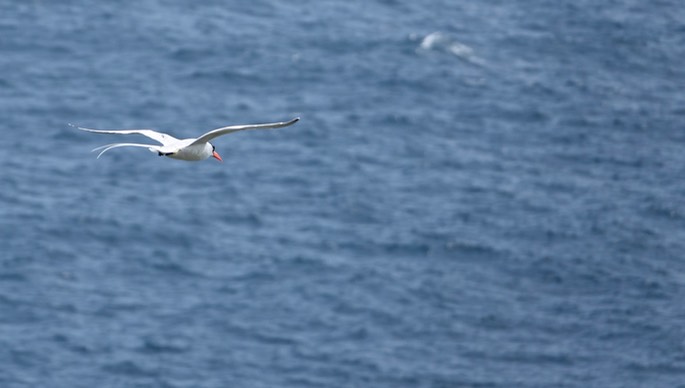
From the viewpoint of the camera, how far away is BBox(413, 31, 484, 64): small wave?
4872 inches

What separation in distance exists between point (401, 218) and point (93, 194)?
81.6 ft

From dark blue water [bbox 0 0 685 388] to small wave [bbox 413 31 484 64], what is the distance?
0.79 feet

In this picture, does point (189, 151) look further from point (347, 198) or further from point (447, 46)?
point (447, 46)

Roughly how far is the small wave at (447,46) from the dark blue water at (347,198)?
241 mm

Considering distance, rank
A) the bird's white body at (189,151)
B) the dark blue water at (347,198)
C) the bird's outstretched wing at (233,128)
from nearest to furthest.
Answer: the bird's outstretched wing at (233,128), the bird's white body at (189,151), the dark blue water at (347,198)

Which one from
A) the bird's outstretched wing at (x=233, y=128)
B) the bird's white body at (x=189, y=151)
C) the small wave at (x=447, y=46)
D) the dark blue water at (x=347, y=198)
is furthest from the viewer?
the small wave at (x=447, y=46)

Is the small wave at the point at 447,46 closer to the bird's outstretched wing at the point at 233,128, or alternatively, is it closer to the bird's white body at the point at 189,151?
the bird's white body at the point at 189,151

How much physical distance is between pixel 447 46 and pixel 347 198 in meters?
29.5

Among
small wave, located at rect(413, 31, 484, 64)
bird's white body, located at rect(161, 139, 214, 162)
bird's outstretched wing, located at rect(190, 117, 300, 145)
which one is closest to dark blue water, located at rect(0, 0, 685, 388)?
small wave, located at rect(413, 31, 484, 64)

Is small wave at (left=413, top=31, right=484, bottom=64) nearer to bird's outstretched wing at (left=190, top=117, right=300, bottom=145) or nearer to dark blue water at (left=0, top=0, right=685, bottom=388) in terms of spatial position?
dark blue water at (left=0, top=0, right=685, bottom=388)

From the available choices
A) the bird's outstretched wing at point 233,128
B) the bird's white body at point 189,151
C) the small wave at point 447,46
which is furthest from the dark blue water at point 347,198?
the bird's outstretched wing at point 233,128

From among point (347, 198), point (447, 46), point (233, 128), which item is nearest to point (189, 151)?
point (233, 128)

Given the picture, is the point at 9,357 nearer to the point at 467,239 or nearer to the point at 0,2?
the point at 467,239

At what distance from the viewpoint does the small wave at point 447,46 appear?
4872 inches
